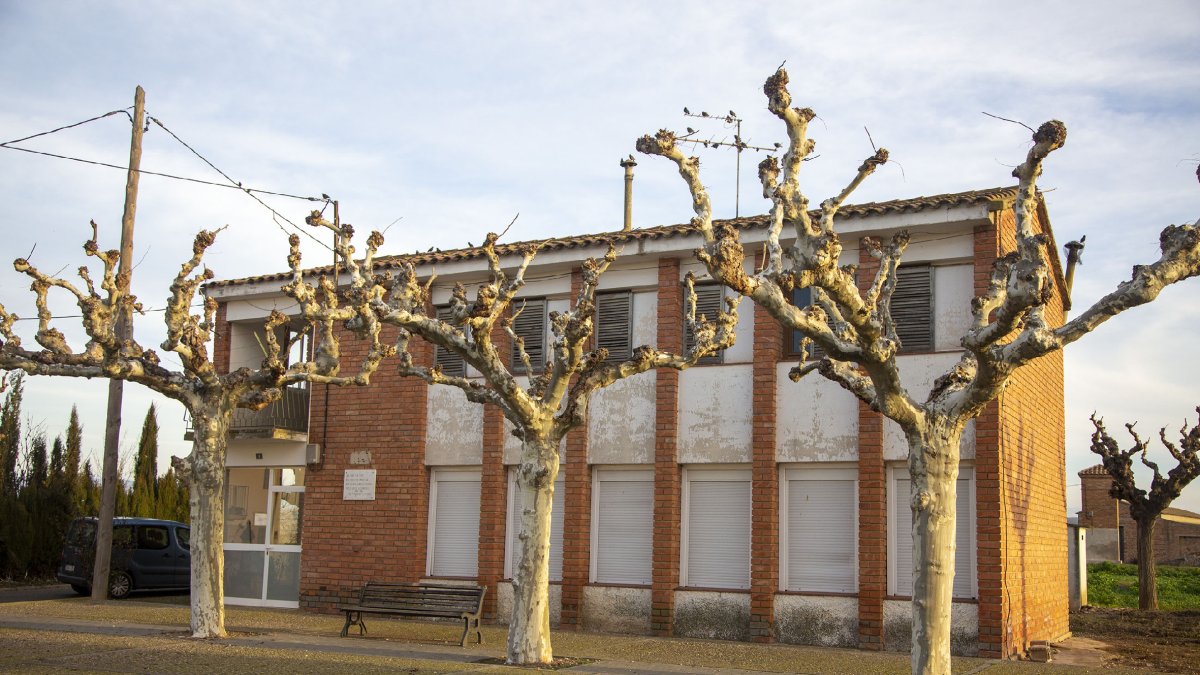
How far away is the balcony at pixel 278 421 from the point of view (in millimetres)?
19328

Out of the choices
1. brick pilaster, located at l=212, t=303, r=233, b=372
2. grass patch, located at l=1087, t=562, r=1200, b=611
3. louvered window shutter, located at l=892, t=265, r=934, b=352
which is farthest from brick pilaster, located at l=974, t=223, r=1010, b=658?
brick pilaster, located at l=212, t=303, r=233, b=372

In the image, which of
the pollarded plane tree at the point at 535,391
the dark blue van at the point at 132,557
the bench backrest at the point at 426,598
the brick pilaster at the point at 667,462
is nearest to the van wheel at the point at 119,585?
the dark blue van at the point at 132,557

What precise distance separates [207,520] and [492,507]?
4507mm

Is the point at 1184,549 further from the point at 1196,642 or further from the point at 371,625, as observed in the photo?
the point at 371,625

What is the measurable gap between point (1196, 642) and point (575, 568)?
9169 millimetres

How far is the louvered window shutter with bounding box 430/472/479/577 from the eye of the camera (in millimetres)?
18250

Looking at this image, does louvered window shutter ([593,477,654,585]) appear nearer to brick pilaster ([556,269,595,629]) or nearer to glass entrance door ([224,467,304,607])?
brick pilaster ([556,269,595,629])

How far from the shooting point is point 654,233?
16.8 meters

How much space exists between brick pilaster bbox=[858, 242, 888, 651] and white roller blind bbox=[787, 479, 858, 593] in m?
0.27

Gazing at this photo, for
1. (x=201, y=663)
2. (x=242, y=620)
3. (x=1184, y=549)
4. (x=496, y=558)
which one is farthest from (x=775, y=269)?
(x=1184, y=549)

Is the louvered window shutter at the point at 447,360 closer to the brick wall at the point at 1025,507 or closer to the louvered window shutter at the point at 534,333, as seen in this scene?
the louvered window shutter at the point at 534,333

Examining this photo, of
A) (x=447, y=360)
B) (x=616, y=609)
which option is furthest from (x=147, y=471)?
(x=616, y=609)

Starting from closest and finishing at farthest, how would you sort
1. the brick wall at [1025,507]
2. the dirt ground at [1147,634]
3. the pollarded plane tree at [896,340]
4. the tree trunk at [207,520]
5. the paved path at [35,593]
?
the pollarded plane tree at [896,340]
the brick wall at [1025,507]
the dirt ground at [1147,634]
the tree trunk at [207,520]
the paved path at [35,593]

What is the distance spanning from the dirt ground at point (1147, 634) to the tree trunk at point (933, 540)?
5.26 metres
